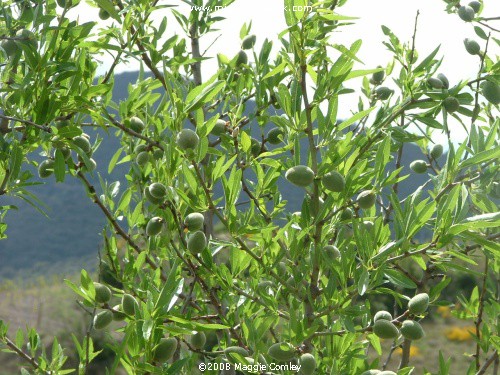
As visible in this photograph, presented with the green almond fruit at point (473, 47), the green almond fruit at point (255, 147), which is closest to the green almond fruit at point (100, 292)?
the green almond fruit at point (255, 147)

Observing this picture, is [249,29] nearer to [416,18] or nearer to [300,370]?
[416,18]

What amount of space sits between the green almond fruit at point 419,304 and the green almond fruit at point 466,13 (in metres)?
0.70

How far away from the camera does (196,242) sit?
93 centimetres

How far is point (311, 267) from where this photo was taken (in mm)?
962

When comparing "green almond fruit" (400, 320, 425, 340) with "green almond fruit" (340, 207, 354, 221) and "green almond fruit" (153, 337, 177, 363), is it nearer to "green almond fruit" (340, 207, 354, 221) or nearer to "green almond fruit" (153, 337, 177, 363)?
"green almond fruit" (340, 207, 354, 221)

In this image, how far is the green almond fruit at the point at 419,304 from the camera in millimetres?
942

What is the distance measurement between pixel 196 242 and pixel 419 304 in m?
0.33

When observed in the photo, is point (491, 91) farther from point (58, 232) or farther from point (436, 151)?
point (58, 232)

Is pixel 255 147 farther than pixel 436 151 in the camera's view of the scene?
No

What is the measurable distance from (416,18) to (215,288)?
0.66 meters

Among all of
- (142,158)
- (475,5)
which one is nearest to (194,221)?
(142,158)

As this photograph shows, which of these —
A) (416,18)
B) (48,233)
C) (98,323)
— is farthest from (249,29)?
(48,233)

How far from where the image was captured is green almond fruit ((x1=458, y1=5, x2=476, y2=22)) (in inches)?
54.4

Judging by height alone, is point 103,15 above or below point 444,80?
above
